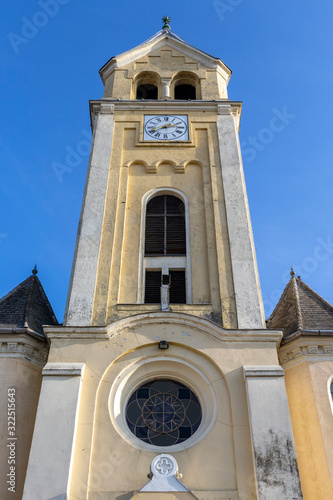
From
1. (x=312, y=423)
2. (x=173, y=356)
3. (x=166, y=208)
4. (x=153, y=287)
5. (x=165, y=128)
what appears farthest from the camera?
(x=165, y=128)

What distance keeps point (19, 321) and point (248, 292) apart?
21.9 feet

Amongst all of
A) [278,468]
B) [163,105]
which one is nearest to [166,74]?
[163,105]

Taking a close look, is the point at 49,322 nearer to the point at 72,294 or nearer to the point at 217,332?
the point at 72,294

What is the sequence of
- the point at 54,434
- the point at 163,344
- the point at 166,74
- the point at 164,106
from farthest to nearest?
the point at 166,74 → the point at 164,106 → the point at 163,344 → the point at 54,434

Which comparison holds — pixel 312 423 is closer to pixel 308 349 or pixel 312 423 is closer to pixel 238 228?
pixel 308 349

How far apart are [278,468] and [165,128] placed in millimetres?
13958

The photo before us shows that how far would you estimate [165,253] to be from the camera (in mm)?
18734

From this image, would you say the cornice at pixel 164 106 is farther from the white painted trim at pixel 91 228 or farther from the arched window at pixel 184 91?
the arched window at pixel 184 91

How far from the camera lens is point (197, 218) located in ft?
64.0

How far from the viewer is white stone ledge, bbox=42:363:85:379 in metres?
14.6

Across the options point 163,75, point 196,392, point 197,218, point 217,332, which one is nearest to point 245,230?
point 197,218

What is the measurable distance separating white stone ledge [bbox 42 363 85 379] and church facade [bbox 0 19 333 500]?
38 millimetres

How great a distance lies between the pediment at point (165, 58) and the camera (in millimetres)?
26391

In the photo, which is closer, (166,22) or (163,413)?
(163,413)
